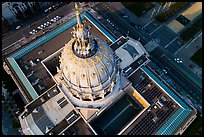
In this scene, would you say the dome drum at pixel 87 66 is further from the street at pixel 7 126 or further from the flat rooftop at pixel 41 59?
the street at pixel 7 126

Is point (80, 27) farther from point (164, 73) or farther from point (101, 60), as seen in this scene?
point (164, 73)

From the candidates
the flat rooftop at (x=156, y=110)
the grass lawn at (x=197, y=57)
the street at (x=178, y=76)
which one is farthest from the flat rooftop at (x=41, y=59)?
the grass lawn at (x=197, y=57)

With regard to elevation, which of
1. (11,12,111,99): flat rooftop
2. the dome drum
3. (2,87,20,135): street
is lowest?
the dome drum

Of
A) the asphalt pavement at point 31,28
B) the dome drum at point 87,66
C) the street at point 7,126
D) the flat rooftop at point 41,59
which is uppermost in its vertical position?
the asphalt pavement at point 31,28

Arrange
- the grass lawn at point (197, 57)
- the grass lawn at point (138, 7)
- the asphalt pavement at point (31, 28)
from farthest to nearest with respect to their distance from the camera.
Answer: the grass lawn at point (138, 7) < the asphalt pavement at point (31, 28) < the grass lawn at point (197, 57)

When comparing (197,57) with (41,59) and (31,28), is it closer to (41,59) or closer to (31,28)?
(41,59)

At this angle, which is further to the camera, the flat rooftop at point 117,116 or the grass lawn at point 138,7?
the grass lawn at point 138,7

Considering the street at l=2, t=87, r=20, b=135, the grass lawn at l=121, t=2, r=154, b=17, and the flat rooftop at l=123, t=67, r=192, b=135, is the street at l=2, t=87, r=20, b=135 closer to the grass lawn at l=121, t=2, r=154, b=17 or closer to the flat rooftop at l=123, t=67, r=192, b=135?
the flat rooftop at l=123, t=67, r=192, b=135

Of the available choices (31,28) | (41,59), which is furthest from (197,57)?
(31,28)

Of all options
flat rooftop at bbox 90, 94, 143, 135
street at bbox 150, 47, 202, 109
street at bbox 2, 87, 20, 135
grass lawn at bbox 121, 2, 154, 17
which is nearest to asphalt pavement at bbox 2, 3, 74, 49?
grass lawn at bbox 121, 2, 154, 17
